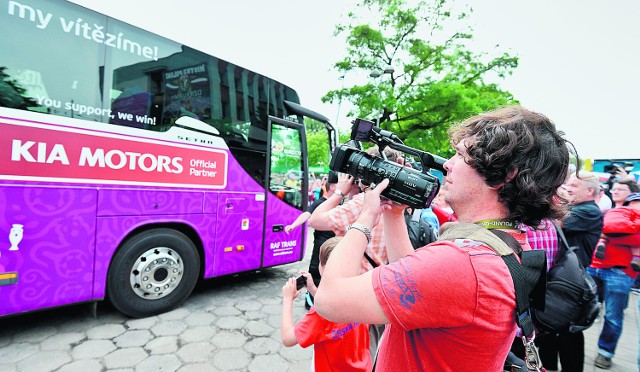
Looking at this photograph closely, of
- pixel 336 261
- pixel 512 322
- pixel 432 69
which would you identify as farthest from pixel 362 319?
pixel 432 69

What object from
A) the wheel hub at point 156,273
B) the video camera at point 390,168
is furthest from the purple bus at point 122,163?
the video camera at point 390,168

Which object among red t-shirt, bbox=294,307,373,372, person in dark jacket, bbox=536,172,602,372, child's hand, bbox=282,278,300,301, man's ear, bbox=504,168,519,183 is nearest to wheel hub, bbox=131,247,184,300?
child's hand, bbox=282,278,300,301

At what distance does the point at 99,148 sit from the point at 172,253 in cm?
138

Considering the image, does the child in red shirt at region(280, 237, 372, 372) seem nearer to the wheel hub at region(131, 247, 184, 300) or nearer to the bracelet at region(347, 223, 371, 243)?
the bracelet at region(347, 223, 371, 243)

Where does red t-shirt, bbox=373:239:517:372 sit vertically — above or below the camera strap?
below

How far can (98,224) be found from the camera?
3.05 m

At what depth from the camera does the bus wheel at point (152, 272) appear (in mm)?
3268

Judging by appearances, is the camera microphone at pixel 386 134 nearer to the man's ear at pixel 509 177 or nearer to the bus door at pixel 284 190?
the man's ear at pixel 509 177

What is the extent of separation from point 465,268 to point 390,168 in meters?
0.55

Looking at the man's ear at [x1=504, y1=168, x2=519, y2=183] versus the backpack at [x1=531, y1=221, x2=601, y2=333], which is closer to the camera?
the man's ear at [x1=504, y1=168, x2=519, y2=183]

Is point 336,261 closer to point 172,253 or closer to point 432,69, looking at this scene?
Result: point 172,253

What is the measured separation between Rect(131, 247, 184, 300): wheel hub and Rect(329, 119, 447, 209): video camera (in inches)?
114

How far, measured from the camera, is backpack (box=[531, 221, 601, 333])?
1998 millimetres

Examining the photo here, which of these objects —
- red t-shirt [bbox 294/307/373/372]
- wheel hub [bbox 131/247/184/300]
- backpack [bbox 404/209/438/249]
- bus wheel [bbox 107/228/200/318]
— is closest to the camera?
red t-shirt [bbox 294/307/373/372]
